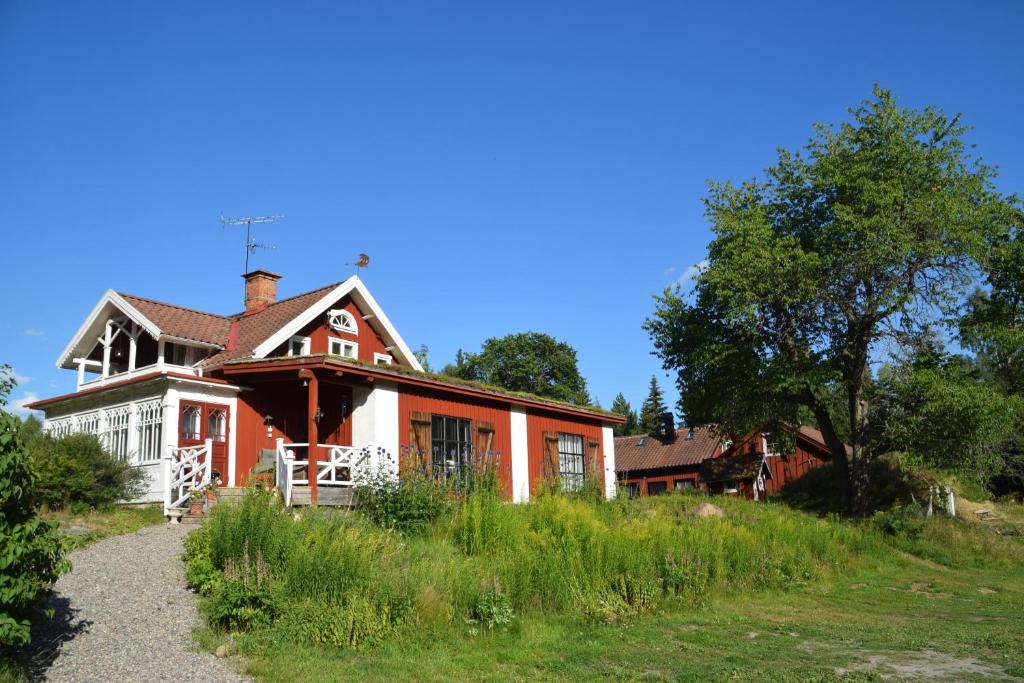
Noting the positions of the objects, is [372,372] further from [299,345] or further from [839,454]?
[839,454]

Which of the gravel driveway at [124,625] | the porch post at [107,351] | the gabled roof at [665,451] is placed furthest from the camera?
the gabled roof at [665,451]

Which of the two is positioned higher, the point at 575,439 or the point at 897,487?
the point at 575,439

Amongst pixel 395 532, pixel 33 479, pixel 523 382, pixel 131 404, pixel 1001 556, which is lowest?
pixel 1001 556

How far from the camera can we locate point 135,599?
9477 mm

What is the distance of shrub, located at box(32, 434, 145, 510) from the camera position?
14227mm

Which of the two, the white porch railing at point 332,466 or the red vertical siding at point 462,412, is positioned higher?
the red vertical siding at point 462,412

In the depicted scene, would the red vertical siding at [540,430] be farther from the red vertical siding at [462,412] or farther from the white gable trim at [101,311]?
the white gable trim at [101,311]

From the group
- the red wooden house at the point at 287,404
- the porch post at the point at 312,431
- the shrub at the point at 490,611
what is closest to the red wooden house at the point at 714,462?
the red wooden house at the point at 287,404

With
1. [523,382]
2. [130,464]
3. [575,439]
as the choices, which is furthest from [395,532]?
[523,382]

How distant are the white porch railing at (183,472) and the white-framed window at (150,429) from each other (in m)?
0.76

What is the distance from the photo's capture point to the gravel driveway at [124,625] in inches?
290

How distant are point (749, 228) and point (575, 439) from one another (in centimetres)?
892

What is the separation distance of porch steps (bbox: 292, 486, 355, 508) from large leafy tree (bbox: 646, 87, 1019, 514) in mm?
13773

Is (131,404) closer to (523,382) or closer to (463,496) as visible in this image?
(463,496)
